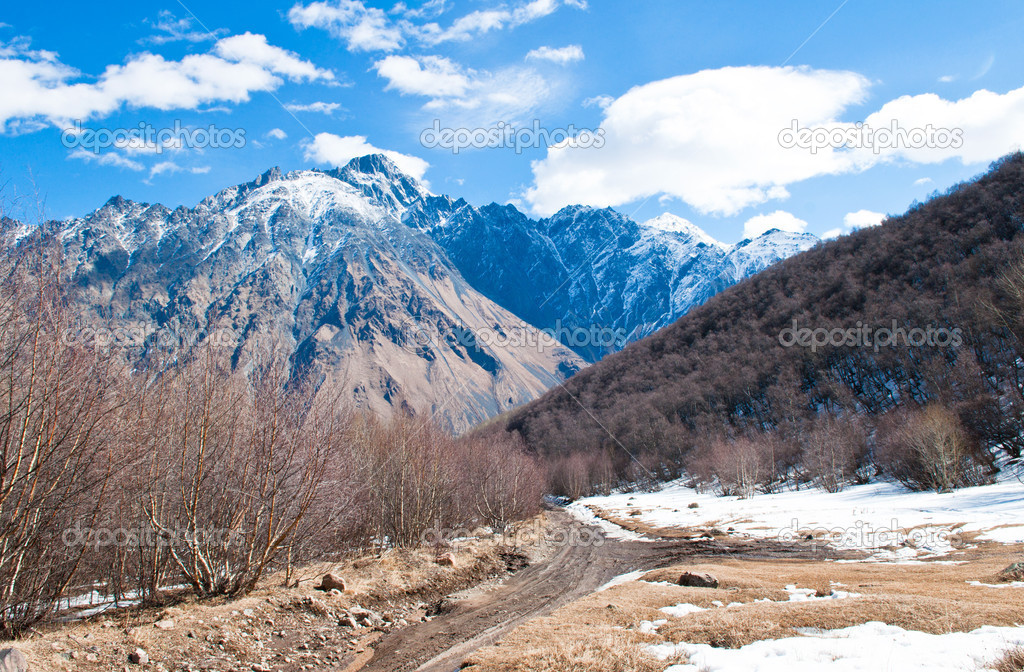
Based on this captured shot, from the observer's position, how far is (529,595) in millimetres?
19594

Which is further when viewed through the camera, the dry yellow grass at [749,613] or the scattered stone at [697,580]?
the scattered stone at [697,580]

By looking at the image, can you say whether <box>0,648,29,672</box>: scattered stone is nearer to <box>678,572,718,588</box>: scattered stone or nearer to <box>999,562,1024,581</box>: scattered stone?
<box>678,572,718,588</box>: scattered stone

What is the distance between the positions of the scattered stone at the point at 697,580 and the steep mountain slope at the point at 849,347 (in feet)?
113

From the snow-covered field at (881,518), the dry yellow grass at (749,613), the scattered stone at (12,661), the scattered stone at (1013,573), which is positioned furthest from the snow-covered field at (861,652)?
the snow-covered field at (881,518)

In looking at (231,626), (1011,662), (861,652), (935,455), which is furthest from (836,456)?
(231,626)

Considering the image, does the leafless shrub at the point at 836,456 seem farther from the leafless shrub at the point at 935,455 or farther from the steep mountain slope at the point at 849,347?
the leafless shrub at the point at 935,455

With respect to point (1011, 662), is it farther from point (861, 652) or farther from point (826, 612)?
point (826, 612)

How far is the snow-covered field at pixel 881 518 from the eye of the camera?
67.5 feet

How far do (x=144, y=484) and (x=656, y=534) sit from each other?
31.4m

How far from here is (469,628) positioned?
50.3 ft

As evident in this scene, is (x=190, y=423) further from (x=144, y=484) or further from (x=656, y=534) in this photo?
(x=656, y=534)

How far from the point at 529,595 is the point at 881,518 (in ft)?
69.0

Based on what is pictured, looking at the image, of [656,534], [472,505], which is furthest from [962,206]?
[472,505]

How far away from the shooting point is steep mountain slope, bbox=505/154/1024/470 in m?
52.8
